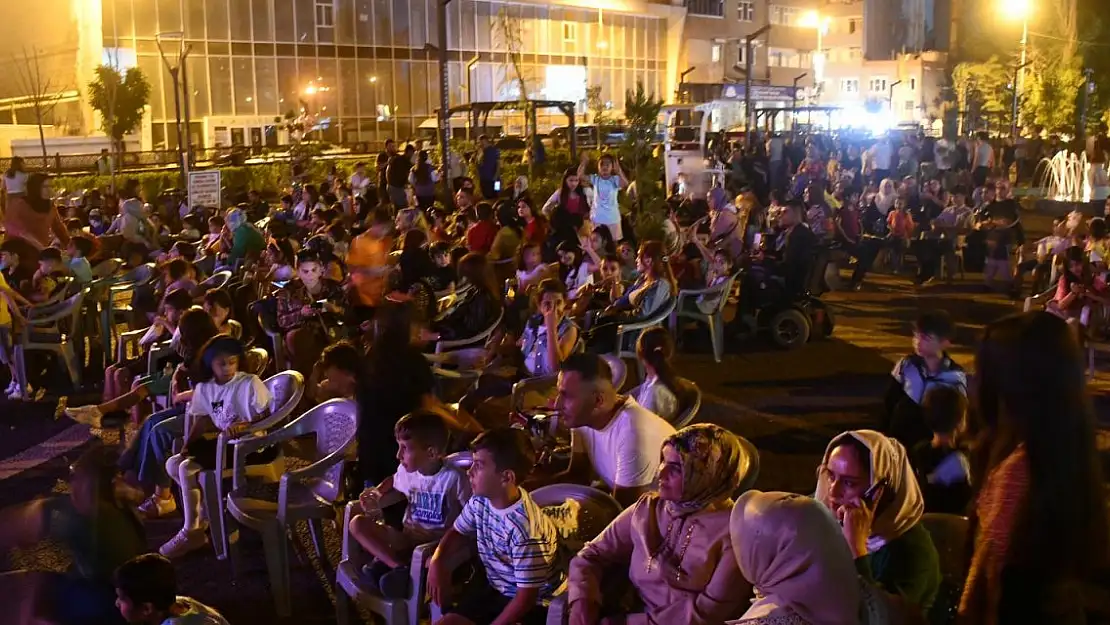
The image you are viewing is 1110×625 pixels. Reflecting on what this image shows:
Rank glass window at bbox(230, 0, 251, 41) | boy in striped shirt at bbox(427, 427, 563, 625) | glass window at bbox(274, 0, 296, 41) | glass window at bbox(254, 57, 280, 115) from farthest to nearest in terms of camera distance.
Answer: glass window at bbox(274, 0, 296, 41), glass window at bbox(254, 57, 280, 115), glass window at bbox(230, 0, 251, 41), boy in striped shirt at bbox(427, 427, 563, 625)

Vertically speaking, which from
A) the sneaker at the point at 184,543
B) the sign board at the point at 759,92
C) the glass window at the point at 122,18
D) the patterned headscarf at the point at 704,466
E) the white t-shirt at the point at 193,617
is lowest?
the sneaker at the point at 184,543

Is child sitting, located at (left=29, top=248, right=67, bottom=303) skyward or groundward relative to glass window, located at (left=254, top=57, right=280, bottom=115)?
groundward

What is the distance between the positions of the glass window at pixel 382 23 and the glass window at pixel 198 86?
7774mm

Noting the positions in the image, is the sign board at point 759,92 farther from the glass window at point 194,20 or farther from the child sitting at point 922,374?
the child sitting at point 922,374

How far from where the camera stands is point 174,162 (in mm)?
28953

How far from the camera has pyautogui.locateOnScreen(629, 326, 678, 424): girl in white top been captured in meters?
5.15

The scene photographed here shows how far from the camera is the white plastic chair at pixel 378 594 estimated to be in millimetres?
3898

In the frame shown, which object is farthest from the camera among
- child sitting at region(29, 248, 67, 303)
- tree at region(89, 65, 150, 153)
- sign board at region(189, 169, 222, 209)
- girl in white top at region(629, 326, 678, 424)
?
tree at region(89, 65, 150, 153)

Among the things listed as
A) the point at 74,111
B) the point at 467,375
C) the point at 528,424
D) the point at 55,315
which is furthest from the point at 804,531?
the point at 74,111

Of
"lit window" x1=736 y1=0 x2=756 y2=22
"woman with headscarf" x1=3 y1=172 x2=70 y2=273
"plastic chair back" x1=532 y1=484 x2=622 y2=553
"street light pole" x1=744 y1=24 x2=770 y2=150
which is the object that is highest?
"lit window" x1=736 y1=0 x2=756 y2=22

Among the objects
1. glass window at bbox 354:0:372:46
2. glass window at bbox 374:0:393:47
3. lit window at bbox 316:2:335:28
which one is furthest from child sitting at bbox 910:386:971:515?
glass window at bbox 374:0:393:47

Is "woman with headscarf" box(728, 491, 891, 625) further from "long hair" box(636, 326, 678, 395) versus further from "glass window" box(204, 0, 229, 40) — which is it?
"glass window" box(204, 0, 229, 40)

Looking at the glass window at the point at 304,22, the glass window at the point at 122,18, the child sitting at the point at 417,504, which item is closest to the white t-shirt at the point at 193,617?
the child sitting at the point at 417,504

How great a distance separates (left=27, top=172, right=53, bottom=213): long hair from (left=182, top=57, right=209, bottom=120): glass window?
3083cm
